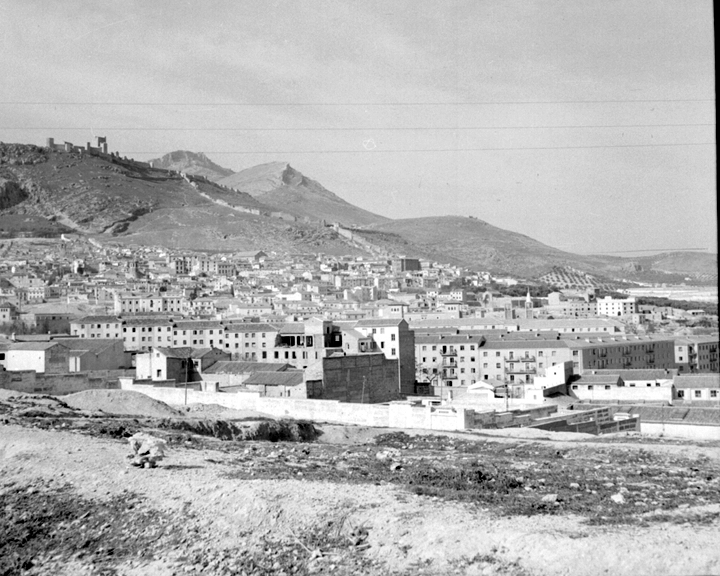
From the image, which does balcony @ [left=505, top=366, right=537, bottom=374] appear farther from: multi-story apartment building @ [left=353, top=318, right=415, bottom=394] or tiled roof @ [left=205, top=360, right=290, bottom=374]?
tiled roof @ [left=205, top=360, right=290, bottom=374]

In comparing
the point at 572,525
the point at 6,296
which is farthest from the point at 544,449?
the point at 6,296

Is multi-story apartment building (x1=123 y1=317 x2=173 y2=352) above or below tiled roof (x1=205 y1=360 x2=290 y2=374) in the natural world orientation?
above

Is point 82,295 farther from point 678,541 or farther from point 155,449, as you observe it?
point 678,541

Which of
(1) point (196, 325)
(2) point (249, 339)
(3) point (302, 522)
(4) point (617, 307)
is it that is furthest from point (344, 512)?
(4) point (617, 307)

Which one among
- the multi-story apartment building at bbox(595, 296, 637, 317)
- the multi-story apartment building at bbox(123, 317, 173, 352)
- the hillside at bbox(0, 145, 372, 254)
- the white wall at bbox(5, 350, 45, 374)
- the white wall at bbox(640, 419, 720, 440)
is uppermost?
the hillside at bbox(0, 145, 372, 254)

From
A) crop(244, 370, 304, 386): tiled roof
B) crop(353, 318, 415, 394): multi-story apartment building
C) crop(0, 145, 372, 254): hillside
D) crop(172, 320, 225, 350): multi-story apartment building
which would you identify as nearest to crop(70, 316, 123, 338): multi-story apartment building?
crop(172, 320, 225, 350): multi-story apartment building

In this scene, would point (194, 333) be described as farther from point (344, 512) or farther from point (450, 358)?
point (344, 512)

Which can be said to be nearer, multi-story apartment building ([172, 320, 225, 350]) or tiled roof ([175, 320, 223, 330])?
multi-story apartment building ([172, 320, 225, 350])

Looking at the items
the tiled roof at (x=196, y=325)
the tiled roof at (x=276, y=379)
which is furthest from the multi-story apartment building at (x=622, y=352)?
the tiled roof at (x=196, y=325)
